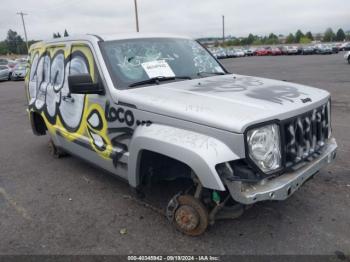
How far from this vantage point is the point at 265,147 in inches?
109

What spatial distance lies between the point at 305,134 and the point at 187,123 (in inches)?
42.3

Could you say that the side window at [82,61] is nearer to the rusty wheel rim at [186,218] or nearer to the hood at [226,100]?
the hood at [226,100]

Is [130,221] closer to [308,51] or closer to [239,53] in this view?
[308,51]

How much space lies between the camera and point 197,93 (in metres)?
3.35

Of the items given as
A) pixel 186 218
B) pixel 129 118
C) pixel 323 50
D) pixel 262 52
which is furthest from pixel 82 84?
pixel 262 52

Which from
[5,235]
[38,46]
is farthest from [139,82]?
[38,46]

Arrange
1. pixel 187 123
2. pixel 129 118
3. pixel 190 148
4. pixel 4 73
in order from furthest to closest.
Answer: pixel 4 73 < pixel 129 118 < pixel 187 123 < pixel 190 148

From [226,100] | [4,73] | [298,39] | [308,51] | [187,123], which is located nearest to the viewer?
[187,123]

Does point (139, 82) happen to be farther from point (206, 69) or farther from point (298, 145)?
point (298, 145)

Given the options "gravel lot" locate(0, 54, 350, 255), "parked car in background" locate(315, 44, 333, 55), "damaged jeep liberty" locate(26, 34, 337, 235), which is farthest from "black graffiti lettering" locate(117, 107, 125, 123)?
"parked car in background" locate(315, 44, 333, 55)

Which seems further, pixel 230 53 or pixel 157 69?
pixel 230 53

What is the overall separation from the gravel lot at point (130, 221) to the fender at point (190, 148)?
0.83m

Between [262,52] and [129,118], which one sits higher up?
[129,118]

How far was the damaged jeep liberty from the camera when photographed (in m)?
2.74
